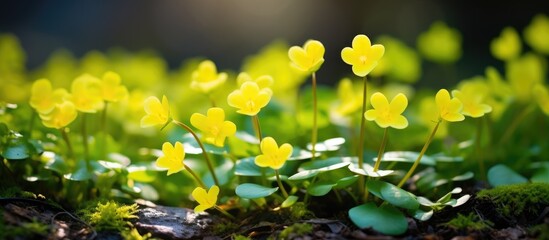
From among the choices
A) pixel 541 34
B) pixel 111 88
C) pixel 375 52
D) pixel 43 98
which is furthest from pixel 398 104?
pixel 541 34

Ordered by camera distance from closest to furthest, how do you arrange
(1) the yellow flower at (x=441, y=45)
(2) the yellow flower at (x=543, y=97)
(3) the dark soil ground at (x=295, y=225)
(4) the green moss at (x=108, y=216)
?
1. (3) the dark soil ground at (x=295, y=225)
2. (4) the green moss at (x=108, y=216)
3. (2) the yellow flower at (x=543, y=97)
4. (1) the yellow flower at (x=441, y=45)

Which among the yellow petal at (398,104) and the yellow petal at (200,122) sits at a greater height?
the yellow petal at (398,104)

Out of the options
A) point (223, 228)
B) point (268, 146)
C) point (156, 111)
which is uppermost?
point (156, 111)

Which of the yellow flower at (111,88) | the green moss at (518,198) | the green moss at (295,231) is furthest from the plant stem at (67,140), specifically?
the green moss at (518,198)

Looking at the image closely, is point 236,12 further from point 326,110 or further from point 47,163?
point 47,163

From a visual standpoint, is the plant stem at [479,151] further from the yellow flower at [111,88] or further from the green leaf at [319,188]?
the yellow flower at [111,88]

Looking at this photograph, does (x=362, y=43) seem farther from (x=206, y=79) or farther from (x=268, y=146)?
(x=206, y=79)

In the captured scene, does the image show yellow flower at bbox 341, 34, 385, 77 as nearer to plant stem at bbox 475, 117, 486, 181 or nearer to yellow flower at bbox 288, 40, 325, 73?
yellow flower at bbox 288, 40, 325, 73
